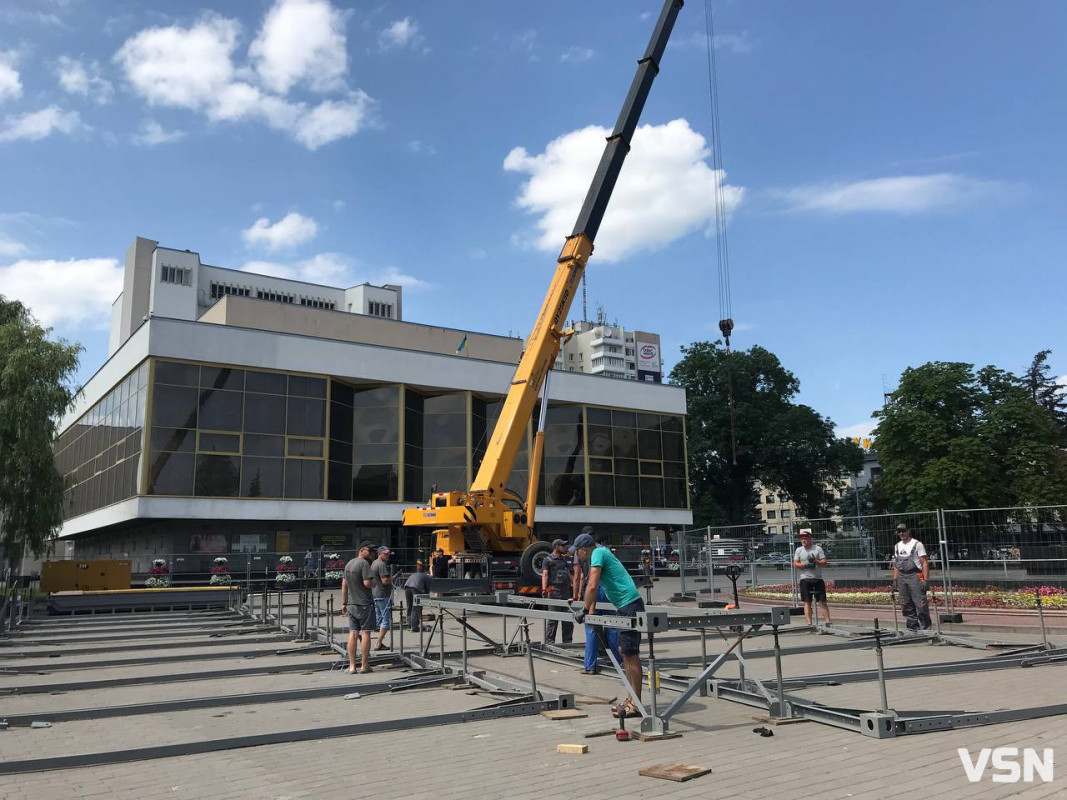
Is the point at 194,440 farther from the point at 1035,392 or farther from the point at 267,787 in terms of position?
the point at 1035,392

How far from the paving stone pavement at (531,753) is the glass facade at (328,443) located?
86.3 ft

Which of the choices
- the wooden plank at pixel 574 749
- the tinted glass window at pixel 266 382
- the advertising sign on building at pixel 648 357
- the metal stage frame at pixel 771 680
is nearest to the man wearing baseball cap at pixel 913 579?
the metal stage frame at pixel 771 680

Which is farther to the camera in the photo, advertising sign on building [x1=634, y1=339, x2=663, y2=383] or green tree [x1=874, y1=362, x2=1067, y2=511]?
advertising sign on building [x1=634, y1=339, x2=663, y2=383]

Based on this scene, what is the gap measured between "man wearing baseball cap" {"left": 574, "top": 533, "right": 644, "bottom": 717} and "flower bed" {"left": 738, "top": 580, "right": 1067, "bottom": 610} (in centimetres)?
838

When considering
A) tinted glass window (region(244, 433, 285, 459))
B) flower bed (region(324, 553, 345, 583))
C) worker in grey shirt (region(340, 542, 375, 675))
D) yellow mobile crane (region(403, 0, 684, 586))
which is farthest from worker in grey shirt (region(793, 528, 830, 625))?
tinted glass window (region(244, 433, 285, 459))

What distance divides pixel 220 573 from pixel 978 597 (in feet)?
83.8

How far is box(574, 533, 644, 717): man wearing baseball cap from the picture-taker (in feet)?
24.7

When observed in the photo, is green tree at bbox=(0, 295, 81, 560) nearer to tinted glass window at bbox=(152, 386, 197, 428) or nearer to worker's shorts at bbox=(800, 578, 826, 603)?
tinted glass window at bbox=(152, 386, 197, 428)

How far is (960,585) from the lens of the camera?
1748 cm

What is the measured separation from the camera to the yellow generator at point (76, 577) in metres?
25.5

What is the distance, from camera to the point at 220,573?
31.2 metres

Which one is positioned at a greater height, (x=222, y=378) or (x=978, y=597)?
(x=222, y=378)

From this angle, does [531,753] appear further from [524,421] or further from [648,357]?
[648,357]

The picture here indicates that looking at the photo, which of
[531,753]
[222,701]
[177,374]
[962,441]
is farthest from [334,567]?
[962,441]
